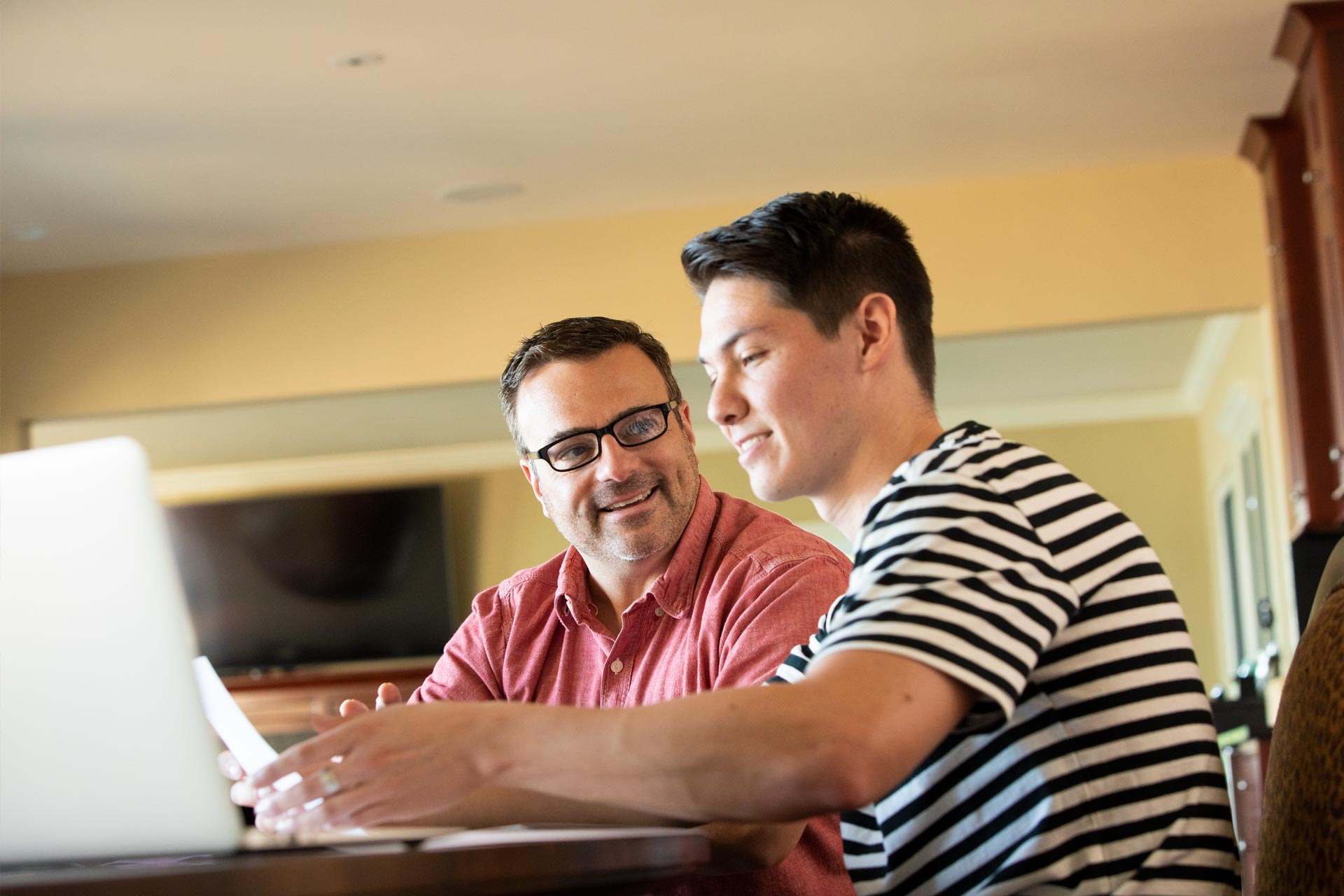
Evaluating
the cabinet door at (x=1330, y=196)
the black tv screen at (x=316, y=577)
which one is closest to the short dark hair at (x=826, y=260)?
the cabinet door at (x=1330, y=196)

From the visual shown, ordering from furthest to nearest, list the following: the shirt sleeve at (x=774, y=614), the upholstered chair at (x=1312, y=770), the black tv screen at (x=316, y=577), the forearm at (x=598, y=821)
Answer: the black tv screen at (x=316, y=577)
the shirt sleeve at (x=774, y=614)
the forearm at (x=598, y=821)
the upholstered chair at (x=1312, y=770)

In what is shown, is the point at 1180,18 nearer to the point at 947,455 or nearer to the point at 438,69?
the point at 438,69

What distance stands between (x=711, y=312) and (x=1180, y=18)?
3.36m

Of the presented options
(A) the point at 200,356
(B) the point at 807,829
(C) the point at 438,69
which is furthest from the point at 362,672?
(B) the point at 807,829

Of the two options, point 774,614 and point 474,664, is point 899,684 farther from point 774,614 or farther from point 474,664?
point 474,664

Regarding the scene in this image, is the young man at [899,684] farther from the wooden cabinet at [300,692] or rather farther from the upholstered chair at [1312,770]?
the wooden cabinet at [300,692]


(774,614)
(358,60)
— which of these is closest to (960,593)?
(774,614)

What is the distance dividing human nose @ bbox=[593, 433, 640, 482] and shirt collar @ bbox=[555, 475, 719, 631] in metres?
0.10

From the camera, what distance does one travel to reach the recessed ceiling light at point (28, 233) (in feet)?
18.0

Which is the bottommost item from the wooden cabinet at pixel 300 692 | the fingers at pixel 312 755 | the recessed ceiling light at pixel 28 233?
the wooden cabinet at pixel 300 692

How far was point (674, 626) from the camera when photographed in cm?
184

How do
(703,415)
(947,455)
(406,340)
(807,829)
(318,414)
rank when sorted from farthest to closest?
(703,415), (318,414), (406,340), (807,829), (947,455)

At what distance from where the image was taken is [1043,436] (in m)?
9.13

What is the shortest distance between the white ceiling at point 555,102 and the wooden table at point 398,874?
3.35 meters
